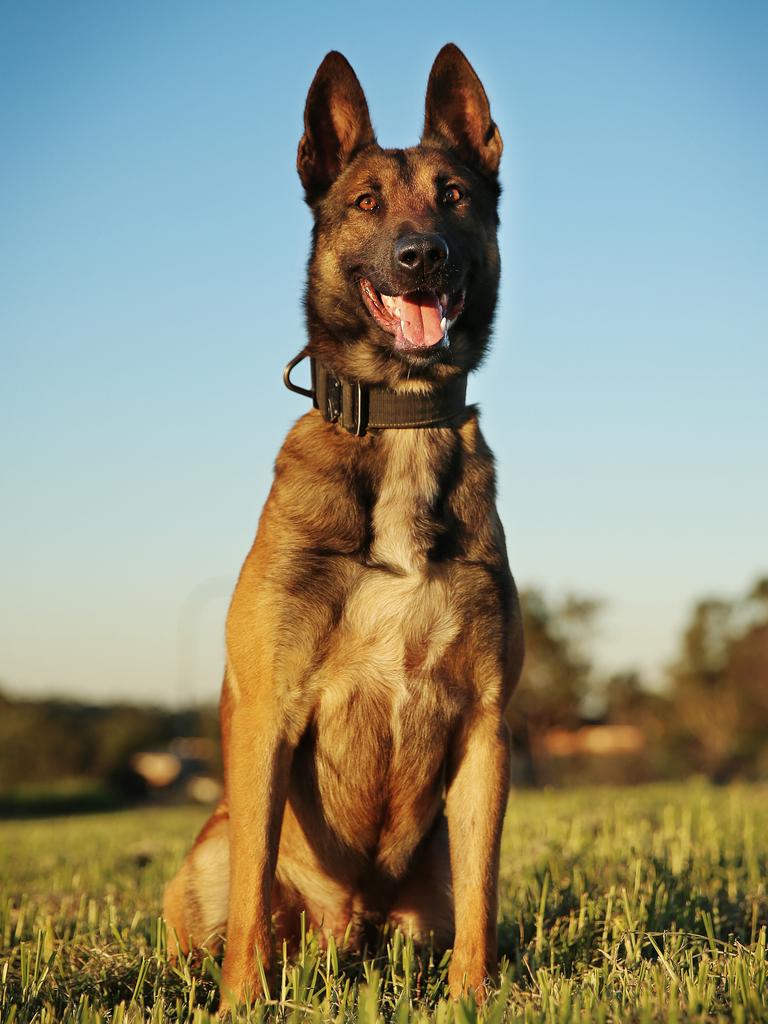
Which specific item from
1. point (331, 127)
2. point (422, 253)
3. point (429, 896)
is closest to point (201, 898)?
point (429, 896)

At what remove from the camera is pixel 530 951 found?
367 centimetres

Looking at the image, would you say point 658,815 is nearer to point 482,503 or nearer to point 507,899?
point 507,899

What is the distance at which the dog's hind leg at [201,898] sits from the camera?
3766 mm

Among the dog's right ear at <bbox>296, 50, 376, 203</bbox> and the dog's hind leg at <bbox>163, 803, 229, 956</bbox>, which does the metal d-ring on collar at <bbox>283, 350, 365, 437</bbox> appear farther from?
the dog's hind leg at <bbox>163, 803, 229, 956</bbox>

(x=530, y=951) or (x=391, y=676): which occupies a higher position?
(x=391, y=676)

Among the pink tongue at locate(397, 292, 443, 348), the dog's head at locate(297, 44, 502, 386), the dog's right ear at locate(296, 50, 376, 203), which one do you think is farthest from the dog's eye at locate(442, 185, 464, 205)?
the pink tongue at locate(397, 292, 443, 348)

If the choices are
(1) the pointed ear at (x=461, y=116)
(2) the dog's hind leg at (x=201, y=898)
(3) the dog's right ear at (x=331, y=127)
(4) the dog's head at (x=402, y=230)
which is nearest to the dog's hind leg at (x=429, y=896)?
(2) the dog's hind leg at (x=201, y=898)

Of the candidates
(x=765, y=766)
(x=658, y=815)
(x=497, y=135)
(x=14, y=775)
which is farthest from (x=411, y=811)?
(x=14, y=775)

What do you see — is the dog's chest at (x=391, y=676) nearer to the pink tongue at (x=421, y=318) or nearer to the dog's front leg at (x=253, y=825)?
the dog's front leg at (x=253, y=825)

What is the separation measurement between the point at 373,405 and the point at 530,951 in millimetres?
2143

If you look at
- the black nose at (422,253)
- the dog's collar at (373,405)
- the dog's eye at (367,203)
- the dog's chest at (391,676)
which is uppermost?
the dog's eye at (367,203)

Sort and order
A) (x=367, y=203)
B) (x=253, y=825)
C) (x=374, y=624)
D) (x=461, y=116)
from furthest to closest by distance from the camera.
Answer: (x=461, y=116) → (x=367, y=203) → (x=374, y=624) → (x=253, y=825)

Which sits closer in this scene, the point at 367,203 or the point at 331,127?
the point at 367,203

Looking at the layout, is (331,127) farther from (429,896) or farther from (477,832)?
(429,896)
